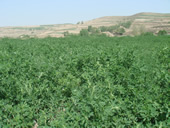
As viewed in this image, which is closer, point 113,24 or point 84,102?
point 84,102

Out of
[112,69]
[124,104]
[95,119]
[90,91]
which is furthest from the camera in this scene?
[112,69]

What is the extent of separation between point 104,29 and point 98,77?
87.7 meters

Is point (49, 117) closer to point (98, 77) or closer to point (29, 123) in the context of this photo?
point (29, 123)

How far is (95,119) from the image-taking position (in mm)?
3137

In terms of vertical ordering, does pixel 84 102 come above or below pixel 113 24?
below

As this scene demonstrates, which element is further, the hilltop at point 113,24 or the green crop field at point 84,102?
the hilltop at point 113,24

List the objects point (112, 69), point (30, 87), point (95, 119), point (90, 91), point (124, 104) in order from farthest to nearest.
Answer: point (112, 69)
point (30, 87)
point (90, 91)
point (124, 104)
point (95, 119)

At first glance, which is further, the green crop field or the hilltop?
the hilltop

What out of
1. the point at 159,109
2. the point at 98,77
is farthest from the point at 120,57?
the point at 159,109

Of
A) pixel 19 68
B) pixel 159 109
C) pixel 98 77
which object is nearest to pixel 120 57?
pixel 98 77

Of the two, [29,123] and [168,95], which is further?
[168,95]

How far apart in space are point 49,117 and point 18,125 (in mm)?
576

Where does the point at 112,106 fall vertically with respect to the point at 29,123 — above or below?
→ above

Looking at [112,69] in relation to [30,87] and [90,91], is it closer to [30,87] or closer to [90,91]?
[90,91]
